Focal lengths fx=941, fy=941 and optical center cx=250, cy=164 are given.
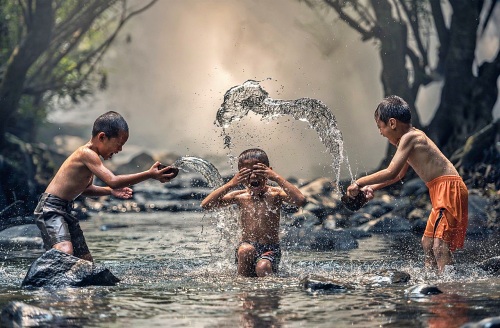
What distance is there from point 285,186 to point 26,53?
12.1 meters

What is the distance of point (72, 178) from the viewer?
880cm

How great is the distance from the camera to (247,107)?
10531mm

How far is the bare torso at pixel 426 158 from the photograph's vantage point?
859cm

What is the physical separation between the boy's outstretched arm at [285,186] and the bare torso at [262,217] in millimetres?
144

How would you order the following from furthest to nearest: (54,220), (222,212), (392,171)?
1. (222,212)
2. (54,220)
3. (392,171)

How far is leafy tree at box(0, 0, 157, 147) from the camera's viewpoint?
19.6m

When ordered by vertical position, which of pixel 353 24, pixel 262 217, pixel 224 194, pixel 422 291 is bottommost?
pixel 422 291

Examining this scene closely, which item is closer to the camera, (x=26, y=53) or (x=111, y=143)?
(x=111, y=143)

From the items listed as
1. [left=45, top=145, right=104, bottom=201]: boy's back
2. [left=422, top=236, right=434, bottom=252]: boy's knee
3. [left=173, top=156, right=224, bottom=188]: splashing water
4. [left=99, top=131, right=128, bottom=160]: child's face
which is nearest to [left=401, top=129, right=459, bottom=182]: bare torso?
[left=422, top=236, right=434, bottom=252]: boy's knee

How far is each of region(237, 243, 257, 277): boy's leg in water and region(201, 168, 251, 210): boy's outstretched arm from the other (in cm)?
55

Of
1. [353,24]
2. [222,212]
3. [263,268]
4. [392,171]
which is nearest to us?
[392,171]

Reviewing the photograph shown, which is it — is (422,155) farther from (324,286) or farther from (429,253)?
(324,286)

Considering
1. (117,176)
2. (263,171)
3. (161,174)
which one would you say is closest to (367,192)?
(263,171)

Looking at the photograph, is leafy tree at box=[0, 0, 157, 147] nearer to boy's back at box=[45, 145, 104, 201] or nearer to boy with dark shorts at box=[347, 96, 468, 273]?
boy's back at box=[45, 145, 104, 201]
